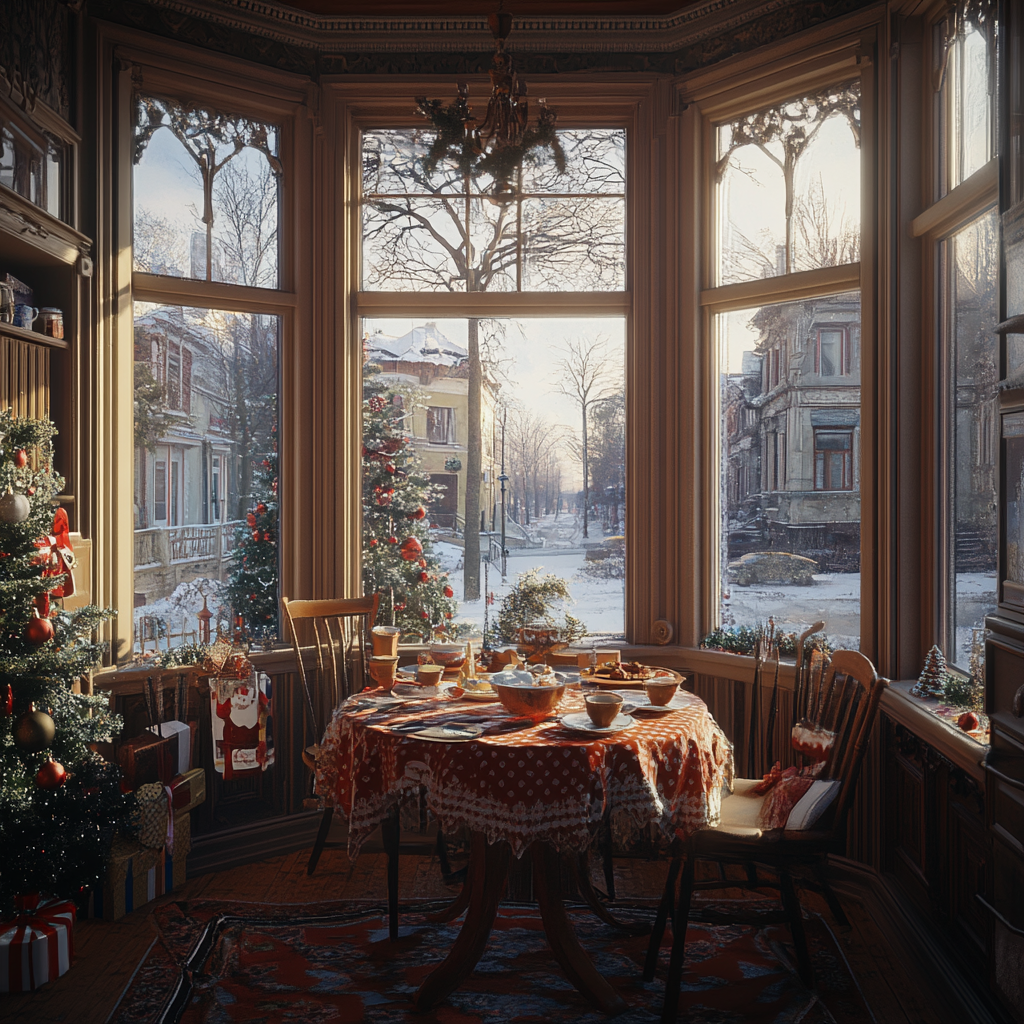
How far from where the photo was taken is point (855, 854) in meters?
3.77

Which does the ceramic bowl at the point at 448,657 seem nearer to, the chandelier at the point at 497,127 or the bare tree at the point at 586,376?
the bare tree at the point at 586,376

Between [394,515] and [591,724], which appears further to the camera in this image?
[394,515]

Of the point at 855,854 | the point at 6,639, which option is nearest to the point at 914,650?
the point at 855,854

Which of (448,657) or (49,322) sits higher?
(49,322)

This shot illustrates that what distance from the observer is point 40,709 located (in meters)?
3.01

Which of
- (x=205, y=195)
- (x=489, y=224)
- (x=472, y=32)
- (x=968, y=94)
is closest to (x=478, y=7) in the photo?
(x=472, y=32)

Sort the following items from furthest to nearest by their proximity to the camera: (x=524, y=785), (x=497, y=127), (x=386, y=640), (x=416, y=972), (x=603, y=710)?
1. (x=386, y=640)
2. (x=416, y=972)
3. (x=497, y=127)
4. (x=603, y=710)
5. (x=524, y=785)

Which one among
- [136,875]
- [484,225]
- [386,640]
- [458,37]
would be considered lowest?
[136,875]

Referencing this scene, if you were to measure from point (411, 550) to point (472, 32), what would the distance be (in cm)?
242

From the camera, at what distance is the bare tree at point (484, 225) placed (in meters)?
4.53

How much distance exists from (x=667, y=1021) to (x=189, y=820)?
2139 mm

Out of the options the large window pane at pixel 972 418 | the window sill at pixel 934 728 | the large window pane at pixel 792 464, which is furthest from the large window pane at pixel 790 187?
the window sill at pixel 934 728

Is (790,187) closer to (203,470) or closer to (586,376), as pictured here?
(586,376)

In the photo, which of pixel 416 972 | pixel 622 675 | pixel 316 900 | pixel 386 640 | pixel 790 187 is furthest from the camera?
pixel 790 187
